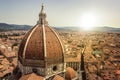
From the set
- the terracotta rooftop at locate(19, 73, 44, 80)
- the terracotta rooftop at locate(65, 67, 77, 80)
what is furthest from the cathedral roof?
the terracotta rooftop at locate(65, 67, 77, 80)

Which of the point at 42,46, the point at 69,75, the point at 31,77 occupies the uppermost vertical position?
the point at 42,46

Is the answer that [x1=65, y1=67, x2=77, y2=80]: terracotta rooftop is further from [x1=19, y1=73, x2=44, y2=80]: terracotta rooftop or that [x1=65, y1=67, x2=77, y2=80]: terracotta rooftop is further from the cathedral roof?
[x1=19, y1=73, x2=44, y2=80]: terracotta rooftop

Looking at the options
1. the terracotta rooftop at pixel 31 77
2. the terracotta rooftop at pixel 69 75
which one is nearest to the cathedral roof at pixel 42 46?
the terracotta rooftop at pixel 31 77

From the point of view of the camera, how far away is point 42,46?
1819 centimetres

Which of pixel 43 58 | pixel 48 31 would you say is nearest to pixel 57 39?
pixel 48 31

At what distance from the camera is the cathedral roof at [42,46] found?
18.2 meters

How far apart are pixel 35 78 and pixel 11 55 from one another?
3100 centimetres

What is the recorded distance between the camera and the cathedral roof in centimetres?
1822

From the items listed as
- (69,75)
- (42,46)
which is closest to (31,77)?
(42,46)

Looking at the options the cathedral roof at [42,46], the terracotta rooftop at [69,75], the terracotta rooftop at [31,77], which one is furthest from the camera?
the terracotta rooftop at [69,75]

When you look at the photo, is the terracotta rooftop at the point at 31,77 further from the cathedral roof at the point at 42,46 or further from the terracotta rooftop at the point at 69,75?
the terracotta rooftop at the point at 69,75

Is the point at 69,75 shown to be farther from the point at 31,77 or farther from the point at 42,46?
the point at 31,77

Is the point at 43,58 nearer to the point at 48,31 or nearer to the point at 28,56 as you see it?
the point at 28,56

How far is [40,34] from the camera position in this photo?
61.8 feet
